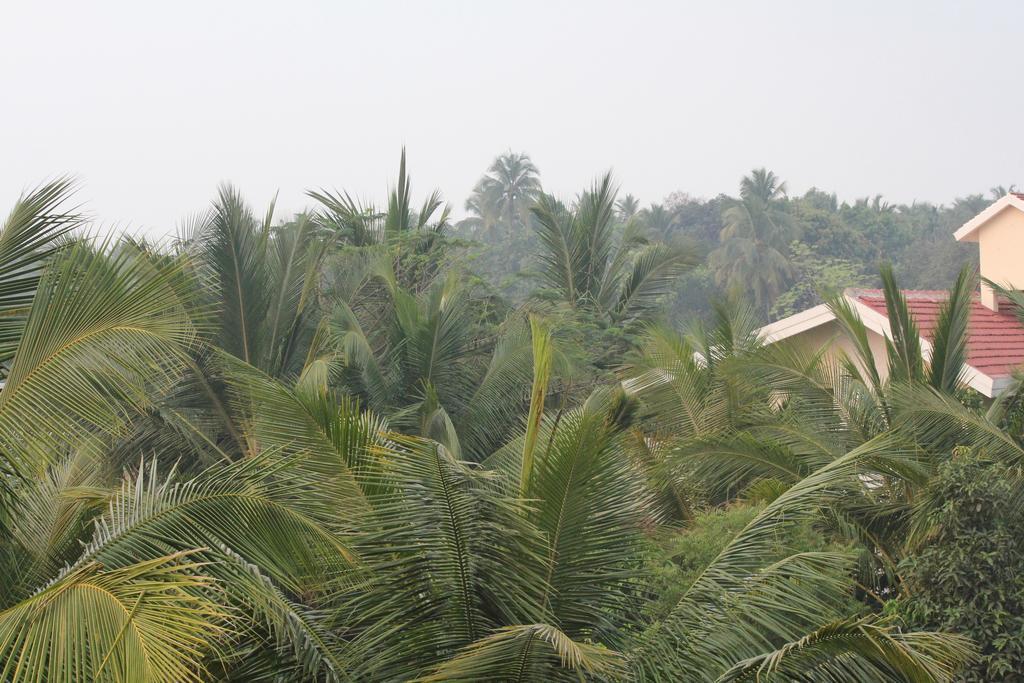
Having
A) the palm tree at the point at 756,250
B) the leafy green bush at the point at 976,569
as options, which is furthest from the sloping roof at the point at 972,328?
the palm tree at the point at 756,250

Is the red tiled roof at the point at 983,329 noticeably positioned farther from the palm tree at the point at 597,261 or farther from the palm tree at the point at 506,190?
the palm tree at the point at 506,190

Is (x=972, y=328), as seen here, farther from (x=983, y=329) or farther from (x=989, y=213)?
(x=989, y=213)

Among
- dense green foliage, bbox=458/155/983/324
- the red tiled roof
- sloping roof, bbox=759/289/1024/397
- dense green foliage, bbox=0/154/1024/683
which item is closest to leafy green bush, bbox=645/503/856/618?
dense green foliage, bbox=0/154/1024/683

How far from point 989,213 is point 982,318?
174 centimetres

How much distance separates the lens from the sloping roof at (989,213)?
591 inches

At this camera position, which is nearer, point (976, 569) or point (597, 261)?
point (976, 569)

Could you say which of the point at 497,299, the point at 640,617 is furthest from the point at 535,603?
the point at 497,299

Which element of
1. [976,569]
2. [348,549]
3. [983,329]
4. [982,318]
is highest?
[982,318]

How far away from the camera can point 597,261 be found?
1686 cm

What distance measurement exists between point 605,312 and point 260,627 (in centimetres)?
1200

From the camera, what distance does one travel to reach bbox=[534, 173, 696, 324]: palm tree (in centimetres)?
1667

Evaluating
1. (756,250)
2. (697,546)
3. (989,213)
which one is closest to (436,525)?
(697,546)

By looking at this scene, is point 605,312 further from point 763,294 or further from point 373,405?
point 763,294

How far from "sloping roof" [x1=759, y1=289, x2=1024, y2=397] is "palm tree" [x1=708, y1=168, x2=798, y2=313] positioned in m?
37.0
